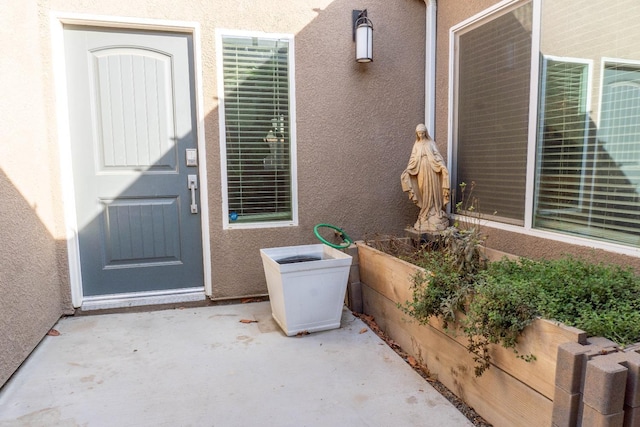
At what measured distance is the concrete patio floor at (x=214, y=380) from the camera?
6.32 feet

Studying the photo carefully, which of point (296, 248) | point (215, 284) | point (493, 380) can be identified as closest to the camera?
point (493, 380)

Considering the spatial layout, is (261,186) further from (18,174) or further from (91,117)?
(18,174)

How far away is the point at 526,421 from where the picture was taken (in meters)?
1.63

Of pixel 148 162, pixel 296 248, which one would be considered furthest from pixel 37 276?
pixel 296 248

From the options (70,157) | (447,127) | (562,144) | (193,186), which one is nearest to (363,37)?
(447,127)

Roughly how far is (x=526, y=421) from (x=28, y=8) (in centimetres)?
370

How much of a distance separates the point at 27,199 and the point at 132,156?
77 centimetres

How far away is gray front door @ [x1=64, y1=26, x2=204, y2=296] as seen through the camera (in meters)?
3.06

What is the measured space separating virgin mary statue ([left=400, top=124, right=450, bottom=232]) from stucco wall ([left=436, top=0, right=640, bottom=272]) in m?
0.38

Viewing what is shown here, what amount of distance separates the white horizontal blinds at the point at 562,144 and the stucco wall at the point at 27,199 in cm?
325

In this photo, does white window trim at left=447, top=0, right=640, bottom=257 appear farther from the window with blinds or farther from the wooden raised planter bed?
the wooden raised planter bed

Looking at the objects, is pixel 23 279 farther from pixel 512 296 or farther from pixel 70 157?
pixel 512 296

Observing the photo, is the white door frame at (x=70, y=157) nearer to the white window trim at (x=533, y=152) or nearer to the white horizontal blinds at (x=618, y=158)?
the white window trim at (x=533, y=152)

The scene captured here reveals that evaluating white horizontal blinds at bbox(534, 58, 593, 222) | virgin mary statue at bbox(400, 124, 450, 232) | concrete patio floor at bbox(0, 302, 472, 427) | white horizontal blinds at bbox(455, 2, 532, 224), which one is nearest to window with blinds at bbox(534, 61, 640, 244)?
white horizontal blinds at bbox(534, 58, 593, 222)
